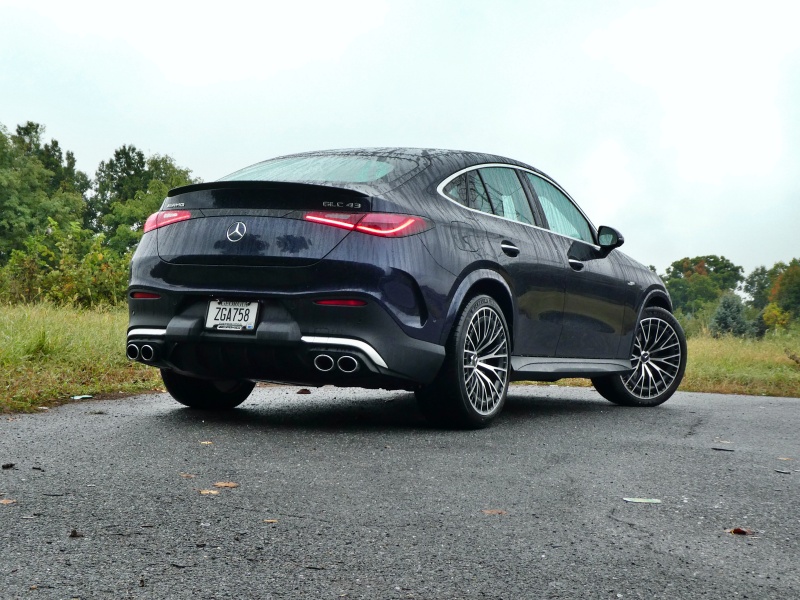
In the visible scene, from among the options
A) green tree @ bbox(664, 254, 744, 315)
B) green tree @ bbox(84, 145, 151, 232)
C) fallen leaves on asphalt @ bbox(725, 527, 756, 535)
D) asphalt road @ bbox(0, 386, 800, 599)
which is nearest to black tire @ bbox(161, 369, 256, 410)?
asphalt road @ bbox(0, 386, 800, 599)

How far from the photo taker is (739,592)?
284 centimetres

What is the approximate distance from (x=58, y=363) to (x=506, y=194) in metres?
4.72

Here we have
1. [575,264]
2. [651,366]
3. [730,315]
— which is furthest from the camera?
[730,315]

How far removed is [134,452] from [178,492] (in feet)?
3.17

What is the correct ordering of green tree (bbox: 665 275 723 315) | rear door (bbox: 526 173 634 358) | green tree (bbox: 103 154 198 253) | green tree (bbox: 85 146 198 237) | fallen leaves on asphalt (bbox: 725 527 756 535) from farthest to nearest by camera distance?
green tree (bbox: 665 275 723 315) → green tree (bbox: 85 146 198 237) → green tree (bbox: 103 154 198 253) → rear door (bbox: 526 173 634 358) → fallen leaves on asphalt (bbox: 725 527 756 535)

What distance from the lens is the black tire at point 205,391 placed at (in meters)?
6.38

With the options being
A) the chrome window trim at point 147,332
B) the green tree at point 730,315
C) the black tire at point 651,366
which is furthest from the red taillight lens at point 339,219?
the green tree at point 730,315

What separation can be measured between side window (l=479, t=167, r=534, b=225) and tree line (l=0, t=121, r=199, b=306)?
431 inches

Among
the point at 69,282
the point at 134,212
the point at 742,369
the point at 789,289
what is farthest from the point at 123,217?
the point at 742,369

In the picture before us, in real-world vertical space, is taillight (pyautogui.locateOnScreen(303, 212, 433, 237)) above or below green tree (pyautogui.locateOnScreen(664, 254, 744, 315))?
below

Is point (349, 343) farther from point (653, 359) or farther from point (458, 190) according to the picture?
point (653, 359)

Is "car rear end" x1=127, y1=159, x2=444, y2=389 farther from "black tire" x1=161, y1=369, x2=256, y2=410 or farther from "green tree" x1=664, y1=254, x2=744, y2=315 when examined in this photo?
"green tree" x1=664, y1=254, x2=744, y2=315

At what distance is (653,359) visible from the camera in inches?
330

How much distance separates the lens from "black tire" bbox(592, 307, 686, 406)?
8188 millimetres
